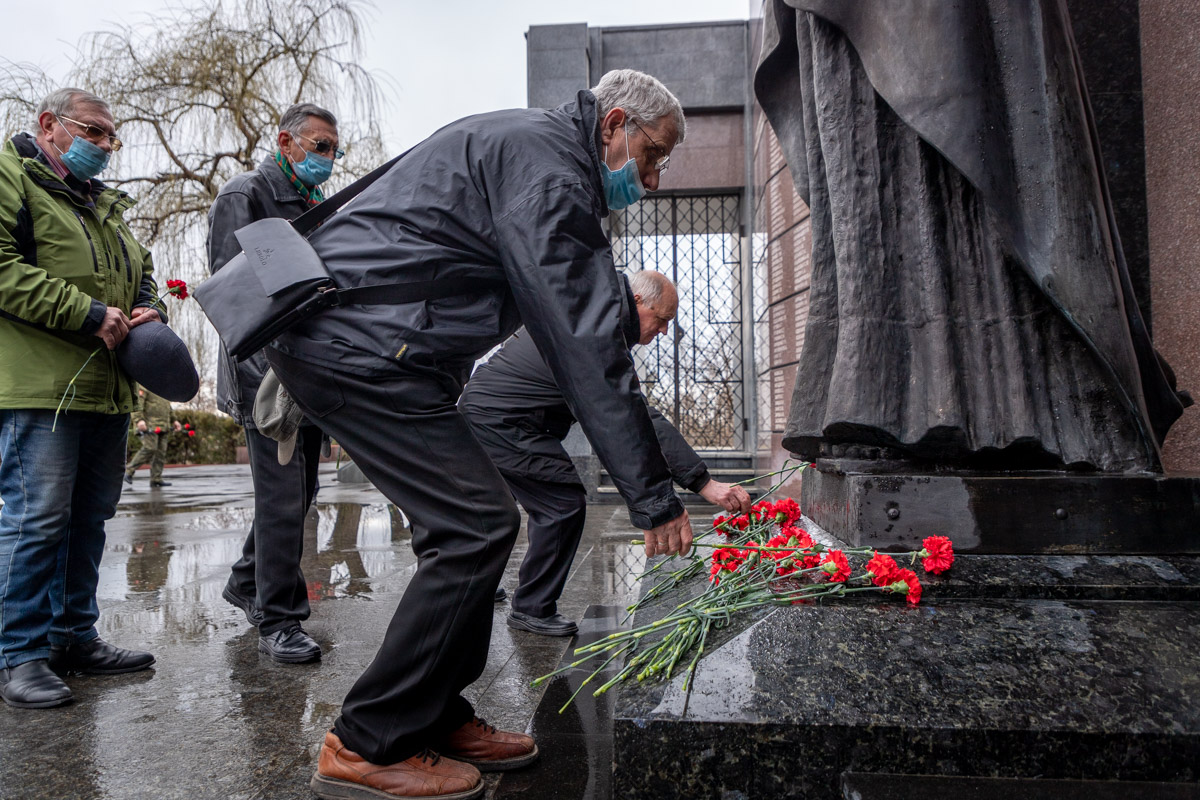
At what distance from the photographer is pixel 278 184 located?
3410mm

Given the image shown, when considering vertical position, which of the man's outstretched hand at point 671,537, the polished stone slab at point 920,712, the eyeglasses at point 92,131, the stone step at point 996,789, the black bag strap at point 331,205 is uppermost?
the eyeglasses at point 92,131

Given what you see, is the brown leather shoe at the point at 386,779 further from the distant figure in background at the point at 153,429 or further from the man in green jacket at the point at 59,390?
the distant figure in background at the point at 153,429

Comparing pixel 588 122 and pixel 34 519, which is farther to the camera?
pixel 34 519

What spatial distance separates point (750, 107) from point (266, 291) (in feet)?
28.0

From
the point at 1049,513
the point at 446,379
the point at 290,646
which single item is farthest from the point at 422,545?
the point at 1049,513

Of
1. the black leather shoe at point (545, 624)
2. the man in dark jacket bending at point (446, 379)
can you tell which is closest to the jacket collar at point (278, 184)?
the man in dark jacket bending at point (446, 379)

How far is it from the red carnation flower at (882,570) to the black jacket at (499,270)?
1.68ft

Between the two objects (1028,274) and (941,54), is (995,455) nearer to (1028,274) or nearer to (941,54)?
(1028,274)

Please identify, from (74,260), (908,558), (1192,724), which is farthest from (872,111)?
(74,260)

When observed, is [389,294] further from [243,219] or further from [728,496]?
[243,219]

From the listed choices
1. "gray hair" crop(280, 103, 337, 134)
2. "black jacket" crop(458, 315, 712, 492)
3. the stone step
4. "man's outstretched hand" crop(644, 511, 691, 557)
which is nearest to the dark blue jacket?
"black jacket" crop(458, 315, 712, 492)

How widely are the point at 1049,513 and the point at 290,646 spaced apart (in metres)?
2.52

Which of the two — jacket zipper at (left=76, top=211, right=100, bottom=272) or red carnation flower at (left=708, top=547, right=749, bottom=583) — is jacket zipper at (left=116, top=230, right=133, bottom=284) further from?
red carnation flower at (left=708, top=547, right=749, bottom=583)

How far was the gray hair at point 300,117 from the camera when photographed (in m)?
3.50
